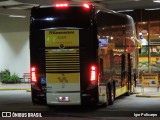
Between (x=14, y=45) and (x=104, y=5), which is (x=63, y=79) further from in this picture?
(x=14, y=45)

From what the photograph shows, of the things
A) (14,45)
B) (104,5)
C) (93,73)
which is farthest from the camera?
(14,45)

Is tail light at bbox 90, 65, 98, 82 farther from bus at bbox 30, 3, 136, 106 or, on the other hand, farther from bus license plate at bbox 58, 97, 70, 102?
bus license plate at bbox 58, 97, 70, 102

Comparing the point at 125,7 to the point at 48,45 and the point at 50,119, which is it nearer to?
the point at 48,45

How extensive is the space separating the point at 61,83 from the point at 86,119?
2.47 metres

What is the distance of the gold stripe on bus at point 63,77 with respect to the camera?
16.8m

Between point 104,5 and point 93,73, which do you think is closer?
point 93,73

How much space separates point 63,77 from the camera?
662 inches

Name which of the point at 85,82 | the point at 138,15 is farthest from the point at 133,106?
the point at 138,15

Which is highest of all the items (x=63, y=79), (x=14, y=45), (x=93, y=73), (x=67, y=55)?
(x=14, y=45)

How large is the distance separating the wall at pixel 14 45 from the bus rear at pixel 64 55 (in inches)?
868

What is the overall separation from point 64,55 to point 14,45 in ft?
79.7

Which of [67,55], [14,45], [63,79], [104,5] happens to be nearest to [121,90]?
[63,79]

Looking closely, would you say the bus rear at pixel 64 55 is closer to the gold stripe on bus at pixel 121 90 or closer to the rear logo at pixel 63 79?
the rear logo at pixel 63 79

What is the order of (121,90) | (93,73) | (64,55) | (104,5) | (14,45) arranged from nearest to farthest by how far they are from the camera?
(93,73), (64,55), (121,90), (104,5), (14,45)
